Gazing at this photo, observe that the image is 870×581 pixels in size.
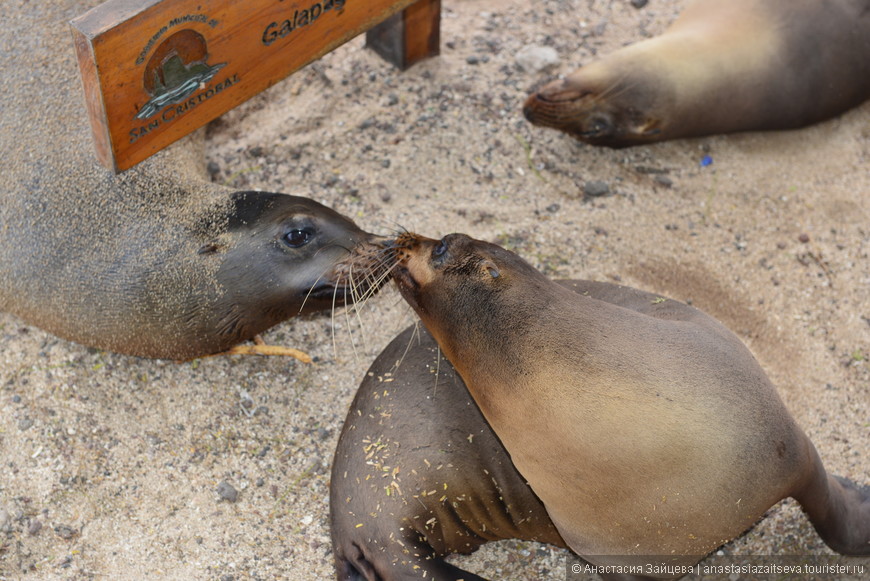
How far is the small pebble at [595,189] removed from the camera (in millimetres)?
4641

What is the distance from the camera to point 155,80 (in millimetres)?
2895

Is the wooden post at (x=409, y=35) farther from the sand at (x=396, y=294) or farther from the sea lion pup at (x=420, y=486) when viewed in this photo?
the sea lion pup at (x=420, y=486)

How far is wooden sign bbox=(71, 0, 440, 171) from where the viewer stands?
2.66 m

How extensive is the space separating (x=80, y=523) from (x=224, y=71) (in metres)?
1.76

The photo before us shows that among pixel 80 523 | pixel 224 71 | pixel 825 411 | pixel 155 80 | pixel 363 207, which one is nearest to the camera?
pixel 155 80

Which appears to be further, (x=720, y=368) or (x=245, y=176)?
(x=245, y=176)

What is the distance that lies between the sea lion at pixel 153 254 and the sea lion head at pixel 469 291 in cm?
38

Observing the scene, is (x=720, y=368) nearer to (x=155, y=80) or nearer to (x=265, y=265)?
(x=265, y=265)

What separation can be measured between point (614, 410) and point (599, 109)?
8.36 feet

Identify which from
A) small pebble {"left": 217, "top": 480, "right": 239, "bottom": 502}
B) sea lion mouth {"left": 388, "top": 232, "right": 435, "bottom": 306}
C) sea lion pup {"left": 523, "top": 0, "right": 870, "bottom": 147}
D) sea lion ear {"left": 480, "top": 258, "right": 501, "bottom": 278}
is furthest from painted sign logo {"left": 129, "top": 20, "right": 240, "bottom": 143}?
sea lion pup {"left": 523, "top": 0, "right": 870, "bottom": 147}

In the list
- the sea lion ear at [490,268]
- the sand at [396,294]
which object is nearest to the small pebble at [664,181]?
the sand at [396,294]

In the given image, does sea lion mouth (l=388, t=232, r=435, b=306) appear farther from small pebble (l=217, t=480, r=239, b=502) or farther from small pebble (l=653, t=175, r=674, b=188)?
small pebble (l=653, t=175, r=674, b=188)

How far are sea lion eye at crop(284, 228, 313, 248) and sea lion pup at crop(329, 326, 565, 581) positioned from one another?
0.67 m

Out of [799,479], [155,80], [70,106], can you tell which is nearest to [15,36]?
[70,106]
